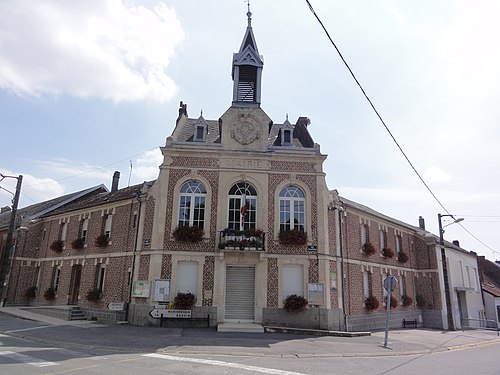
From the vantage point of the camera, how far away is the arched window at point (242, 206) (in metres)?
18.8

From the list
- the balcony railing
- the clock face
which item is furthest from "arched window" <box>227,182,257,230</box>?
the clock face

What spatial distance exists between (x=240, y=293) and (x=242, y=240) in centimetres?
255

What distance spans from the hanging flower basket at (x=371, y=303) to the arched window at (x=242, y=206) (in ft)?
25.1

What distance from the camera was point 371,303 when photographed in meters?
20.5

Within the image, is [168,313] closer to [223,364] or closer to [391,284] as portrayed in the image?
[223,364]

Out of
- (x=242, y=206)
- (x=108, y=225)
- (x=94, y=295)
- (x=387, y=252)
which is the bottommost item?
(x=94, y=295)

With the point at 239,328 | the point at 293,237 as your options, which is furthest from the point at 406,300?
the point at 239,328

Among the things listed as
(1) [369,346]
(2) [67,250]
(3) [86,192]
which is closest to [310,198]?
(1) [369,346]

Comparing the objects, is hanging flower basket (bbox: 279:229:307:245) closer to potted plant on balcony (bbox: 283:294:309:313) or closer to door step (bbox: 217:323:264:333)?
potted plant on balcony (bbox: 283:294:309:313)

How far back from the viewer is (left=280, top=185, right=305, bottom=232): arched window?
62.2 feet

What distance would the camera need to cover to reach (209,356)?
416 inches

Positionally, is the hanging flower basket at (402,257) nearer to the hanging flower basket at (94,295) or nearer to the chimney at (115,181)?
the hanging flower basket at (94,295)

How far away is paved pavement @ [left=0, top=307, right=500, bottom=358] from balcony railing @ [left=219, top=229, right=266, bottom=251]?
3785 mm

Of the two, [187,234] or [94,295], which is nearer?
[187,234]
